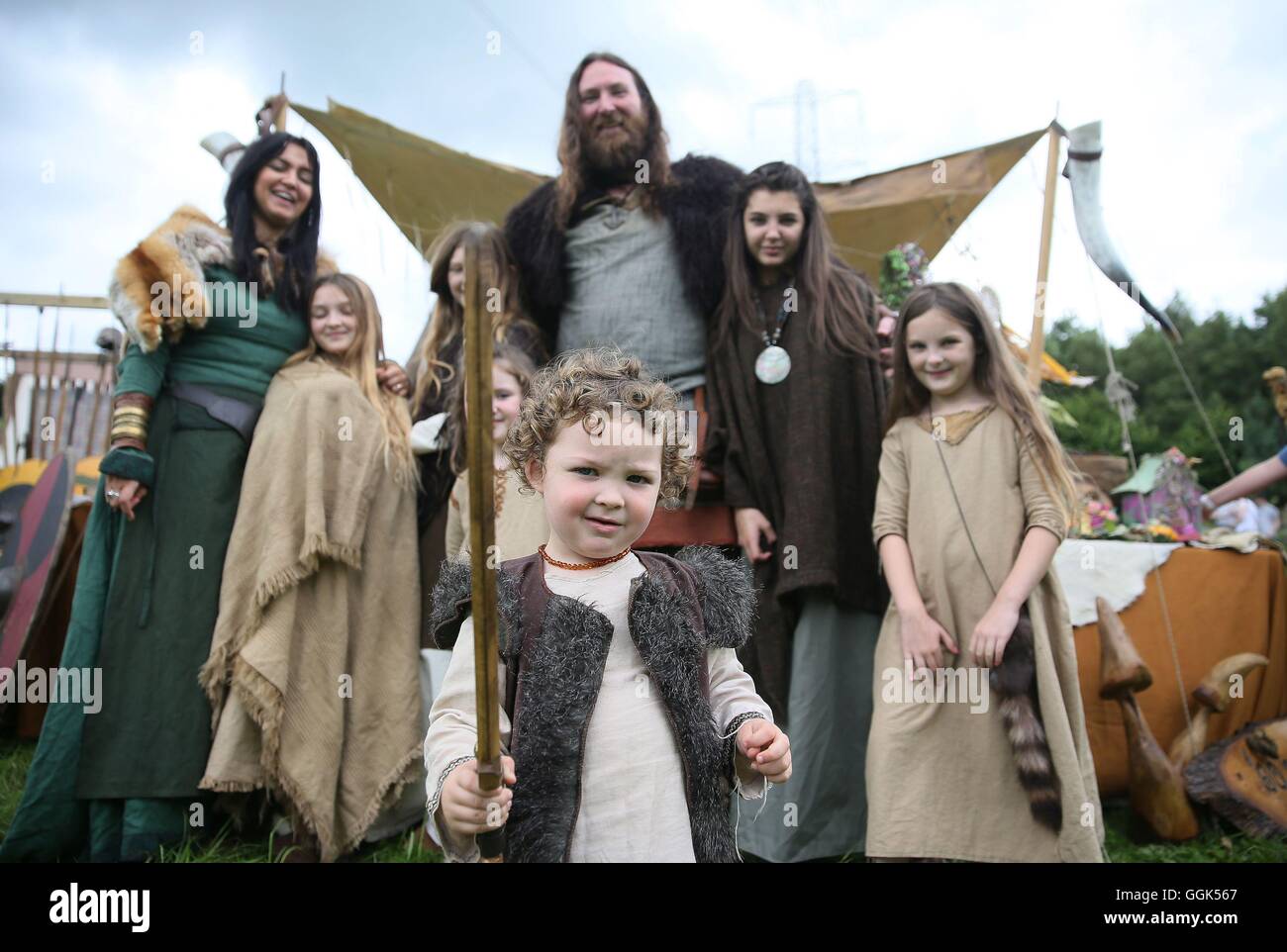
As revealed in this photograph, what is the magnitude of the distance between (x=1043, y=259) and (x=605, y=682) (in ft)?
9.56

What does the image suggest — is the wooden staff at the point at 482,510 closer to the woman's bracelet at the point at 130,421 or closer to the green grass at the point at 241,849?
the green grass at the point at 241,849

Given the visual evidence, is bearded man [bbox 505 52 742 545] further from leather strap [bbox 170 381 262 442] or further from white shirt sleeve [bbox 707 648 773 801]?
white shirt sleeve [bbox 707 648 773 801]

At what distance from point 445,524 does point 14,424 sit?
3840mm

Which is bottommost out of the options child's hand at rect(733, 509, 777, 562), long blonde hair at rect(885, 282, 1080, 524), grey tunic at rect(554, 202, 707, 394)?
child's hand at rect(733, 509, 777, 562)

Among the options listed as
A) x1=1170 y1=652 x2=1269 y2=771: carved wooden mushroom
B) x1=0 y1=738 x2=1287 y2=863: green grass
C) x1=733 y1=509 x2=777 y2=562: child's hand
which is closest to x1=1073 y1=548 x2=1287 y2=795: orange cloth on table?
x1=1170 y1=652 x2=1269 y2=771: carved wooden mushroom

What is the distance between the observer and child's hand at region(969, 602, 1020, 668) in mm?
2439

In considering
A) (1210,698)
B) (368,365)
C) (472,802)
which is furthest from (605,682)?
(1210,698)

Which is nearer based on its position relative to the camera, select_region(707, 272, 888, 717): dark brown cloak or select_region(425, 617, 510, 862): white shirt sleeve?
select_region(425, 617, 510, 862): white shirt sleeve

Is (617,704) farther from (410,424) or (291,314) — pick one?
(291,314)

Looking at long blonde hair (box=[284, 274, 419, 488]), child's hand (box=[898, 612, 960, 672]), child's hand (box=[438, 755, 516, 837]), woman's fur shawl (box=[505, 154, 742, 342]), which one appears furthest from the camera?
long blonde hair (box=[284, 274, 419, 488])

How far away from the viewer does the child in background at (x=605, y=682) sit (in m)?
1.48

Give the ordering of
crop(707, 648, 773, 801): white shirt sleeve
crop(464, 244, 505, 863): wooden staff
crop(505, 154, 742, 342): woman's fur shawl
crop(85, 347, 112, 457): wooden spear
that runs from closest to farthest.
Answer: crop(464, 244, 505, 863): wooden staff
crop(707, 648, 773, 801): white shirt sleeve
crop(505, 154, 742, 342): woman's fur shawl
crop(85, 347, 112, 457): wooden spear

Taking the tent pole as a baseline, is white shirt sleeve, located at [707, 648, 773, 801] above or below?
below
